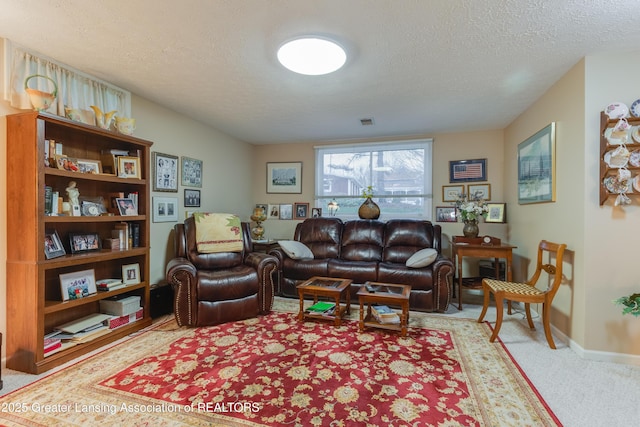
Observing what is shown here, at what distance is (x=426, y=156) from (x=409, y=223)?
113 cm

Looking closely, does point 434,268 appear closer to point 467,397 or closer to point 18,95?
point 467,397

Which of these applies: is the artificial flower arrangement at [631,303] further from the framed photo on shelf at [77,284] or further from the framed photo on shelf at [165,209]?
the framed photo on shelf at [165,209]

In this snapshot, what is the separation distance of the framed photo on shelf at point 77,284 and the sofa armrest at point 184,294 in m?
0.59

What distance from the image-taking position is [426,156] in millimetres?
4480

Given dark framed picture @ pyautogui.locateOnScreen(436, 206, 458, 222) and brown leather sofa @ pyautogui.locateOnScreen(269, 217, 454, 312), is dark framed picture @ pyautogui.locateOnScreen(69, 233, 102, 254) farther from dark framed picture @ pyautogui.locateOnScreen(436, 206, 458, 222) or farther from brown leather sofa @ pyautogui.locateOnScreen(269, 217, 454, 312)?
dark framed picture @ pyautogui.locateOnScreen(436, 206, 458, 222)

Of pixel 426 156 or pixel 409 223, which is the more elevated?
pixel 426 156

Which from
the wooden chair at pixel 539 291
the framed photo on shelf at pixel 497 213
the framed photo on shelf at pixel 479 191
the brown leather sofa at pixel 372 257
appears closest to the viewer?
the wooden chair at pixel 539 291

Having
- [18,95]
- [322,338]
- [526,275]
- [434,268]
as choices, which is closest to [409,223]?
[434,268]

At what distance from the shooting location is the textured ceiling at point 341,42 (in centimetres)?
175

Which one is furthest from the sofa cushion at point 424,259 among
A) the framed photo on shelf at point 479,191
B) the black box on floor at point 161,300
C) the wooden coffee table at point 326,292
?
the black box on floor at point 161,300

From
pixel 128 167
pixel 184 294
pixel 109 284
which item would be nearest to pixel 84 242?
pixel 109 284

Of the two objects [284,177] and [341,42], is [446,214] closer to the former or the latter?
[284,177]

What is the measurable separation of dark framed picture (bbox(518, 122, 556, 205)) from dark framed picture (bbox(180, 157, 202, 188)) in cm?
399

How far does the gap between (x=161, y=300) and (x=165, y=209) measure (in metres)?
1.03
